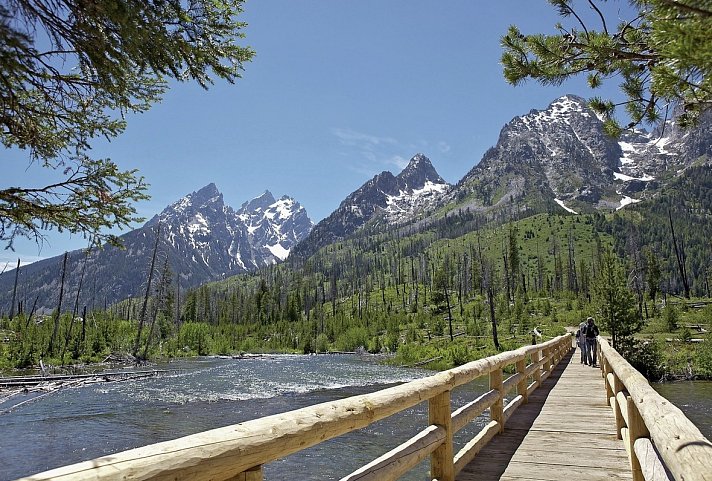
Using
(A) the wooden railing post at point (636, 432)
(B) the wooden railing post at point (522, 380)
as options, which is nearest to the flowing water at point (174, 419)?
(B) the wooden railing post at point (522, 380)

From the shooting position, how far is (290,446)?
8.32 ft

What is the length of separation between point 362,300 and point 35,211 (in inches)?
4940

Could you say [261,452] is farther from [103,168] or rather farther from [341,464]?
[341,464]

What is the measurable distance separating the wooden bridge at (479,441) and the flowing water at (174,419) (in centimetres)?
463

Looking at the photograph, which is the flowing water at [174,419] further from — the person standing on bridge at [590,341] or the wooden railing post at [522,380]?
the person standing on bridge at [590,341]

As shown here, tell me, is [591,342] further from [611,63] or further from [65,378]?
[65,378]

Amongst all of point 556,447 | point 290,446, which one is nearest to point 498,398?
point 556,447

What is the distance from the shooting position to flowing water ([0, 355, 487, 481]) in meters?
13.1

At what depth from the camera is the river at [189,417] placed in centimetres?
1315

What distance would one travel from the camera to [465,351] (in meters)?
40.1

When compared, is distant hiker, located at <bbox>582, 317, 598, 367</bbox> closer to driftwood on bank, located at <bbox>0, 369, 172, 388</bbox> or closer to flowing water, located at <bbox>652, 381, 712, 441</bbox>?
flowing water, located at <bbox>652, 381, 712, 441</bbox>

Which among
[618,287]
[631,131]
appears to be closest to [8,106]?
[631,131]

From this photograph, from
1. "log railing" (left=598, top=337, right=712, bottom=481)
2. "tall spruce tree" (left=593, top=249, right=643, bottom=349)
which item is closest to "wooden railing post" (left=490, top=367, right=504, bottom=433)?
"log railing" (left=598, top=337, right=712, bottom=481)

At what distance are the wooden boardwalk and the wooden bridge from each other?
0.01 meters
